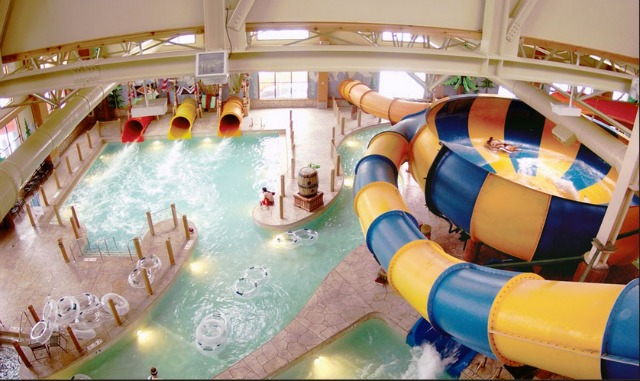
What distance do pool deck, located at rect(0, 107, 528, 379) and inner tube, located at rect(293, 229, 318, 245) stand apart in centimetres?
33

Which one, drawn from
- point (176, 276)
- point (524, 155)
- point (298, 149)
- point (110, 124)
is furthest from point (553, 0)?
point (110, 124)

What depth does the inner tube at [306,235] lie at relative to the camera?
12.9 m

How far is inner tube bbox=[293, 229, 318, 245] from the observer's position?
508 inches

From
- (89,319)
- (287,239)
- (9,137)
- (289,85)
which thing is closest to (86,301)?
(89,319)

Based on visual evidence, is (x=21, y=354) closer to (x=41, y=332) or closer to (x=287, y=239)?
(x=41, y=332)

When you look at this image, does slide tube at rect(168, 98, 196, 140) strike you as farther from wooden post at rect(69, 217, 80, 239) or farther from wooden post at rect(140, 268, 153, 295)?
wooden post at rect(140, 268, 153, 295)

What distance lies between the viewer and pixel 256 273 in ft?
38.2

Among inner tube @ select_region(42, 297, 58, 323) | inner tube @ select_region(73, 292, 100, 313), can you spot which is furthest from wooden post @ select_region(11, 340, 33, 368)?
inner tube @ select_region(73, 292, 100, 313)

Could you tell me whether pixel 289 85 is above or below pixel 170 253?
above

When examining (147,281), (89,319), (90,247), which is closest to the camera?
(89,319)

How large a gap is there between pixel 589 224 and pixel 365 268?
16.7 feet

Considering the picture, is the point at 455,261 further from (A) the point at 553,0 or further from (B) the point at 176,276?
(B) the point at 176,276

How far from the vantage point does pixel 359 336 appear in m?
9.87

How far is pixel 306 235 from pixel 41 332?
6.72m
